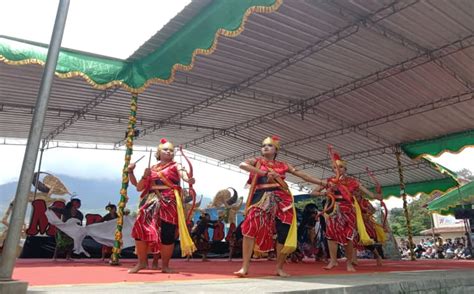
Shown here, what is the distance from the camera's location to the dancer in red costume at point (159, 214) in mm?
4125

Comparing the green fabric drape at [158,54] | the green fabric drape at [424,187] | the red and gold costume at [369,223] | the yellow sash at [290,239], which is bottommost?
the yellow sash at [290,239]

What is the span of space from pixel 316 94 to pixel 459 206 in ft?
27.5

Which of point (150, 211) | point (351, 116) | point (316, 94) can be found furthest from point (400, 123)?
point (150, 211)

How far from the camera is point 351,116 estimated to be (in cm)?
1141

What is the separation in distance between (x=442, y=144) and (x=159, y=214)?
927cm

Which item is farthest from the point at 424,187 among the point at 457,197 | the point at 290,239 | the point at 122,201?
the point at 290,239

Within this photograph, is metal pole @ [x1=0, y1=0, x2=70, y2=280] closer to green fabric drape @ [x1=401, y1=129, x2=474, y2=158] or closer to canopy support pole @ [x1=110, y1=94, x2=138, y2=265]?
canopy support pole @ [x1=110, y1=94, x2=138, y2=265]

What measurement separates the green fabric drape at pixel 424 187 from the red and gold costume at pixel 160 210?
42.0 feet

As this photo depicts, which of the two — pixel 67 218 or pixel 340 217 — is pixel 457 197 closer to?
pixel 340 217

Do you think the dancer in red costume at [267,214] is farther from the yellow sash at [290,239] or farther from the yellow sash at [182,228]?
the yellow sash at [182,228]

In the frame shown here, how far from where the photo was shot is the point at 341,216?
5.42 metres

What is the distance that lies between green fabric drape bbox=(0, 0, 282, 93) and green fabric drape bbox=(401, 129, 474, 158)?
8.25 meters

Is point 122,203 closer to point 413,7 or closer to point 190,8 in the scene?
point 190,8

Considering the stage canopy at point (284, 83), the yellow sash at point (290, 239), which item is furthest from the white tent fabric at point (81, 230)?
the yellow sash at point (290, 239)
